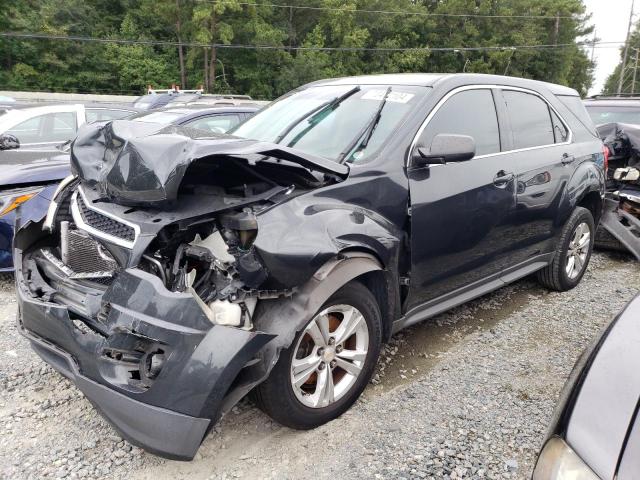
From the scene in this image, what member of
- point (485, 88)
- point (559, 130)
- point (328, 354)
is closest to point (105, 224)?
point (328, 354)

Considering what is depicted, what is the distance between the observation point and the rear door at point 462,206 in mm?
2982

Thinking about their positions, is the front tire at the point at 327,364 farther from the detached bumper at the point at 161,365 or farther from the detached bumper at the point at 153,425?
the detached bumper at the point at 153,425

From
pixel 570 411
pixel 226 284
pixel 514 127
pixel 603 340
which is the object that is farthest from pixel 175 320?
pixel 514 127

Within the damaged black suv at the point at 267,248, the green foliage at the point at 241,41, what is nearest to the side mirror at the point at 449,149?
the damaged black suv at the point at 267,248

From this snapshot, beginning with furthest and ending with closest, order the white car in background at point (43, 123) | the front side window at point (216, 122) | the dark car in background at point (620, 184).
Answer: the front side window at point (216, 122)
the white car in background at point (43, 123)
the dark car in background at point (620, 184)

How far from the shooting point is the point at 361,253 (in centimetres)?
256

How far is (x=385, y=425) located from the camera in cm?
270

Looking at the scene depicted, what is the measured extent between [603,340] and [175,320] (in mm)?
1570

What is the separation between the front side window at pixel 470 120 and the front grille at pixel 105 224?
1.73 m

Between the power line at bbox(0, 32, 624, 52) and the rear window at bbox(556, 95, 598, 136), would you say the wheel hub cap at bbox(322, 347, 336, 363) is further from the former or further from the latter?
the power line at bbox(0, 32, 624, 52)

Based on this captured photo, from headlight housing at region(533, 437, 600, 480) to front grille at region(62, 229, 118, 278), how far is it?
2.05 metres

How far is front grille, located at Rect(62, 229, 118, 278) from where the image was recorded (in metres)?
2.55

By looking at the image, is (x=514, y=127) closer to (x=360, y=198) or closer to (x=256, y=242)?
(x=360, y=198)

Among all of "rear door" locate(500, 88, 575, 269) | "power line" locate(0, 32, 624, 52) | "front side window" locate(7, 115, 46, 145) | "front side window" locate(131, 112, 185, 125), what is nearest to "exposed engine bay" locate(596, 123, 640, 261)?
"rear door" locate(500, 88, 575, 269)
